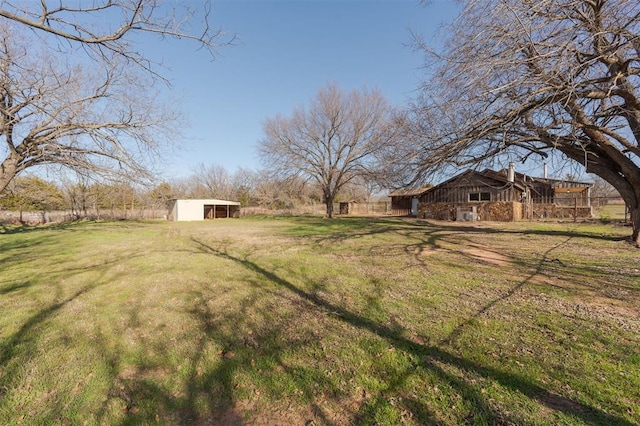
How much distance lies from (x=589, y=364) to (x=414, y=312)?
69.1 inches

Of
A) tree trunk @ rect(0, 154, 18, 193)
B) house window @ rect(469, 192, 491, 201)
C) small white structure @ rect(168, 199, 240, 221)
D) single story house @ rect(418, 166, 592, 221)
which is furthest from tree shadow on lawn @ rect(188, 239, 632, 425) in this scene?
small white structure @ rect(168, 199, 240, 221)

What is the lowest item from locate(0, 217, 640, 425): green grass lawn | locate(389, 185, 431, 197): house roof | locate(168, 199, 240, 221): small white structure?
locate(0, 217, 640, 425): green grass lawn

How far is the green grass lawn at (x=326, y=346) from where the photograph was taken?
7.35ft

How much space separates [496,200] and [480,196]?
116cm

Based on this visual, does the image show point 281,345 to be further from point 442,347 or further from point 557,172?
point 557,172

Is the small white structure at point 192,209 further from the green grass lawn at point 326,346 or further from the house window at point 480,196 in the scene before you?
the house window at point 480,196

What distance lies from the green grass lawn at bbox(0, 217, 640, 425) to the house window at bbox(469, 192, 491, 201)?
664 inches

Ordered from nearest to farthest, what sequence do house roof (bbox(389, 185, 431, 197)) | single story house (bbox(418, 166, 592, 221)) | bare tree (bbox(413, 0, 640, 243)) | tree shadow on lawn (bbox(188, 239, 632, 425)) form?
tree shadow on lawn (bbox(188, 239, 632, 425)) → bare tree (bbox(413, 0, 640, 243)) → house roof (bbox(389, 185, 431, 197)) → single story house (bbox(418, 166, 592, 221))

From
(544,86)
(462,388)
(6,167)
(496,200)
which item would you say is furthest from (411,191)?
(6,167)

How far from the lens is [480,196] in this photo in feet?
72.2

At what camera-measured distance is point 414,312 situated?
3934 millimetres

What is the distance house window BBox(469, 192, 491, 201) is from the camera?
21.7 m

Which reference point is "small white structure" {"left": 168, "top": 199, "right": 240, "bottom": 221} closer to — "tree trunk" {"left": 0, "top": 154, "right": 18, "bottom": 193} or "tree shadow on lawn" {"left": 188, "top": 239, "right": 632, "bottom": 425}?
"tree trunk" {"left": 0, "top": 154, "right": 18, "bottom": 193}

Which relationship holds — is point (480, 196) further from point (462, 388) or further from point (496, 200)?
point (462, 388)
